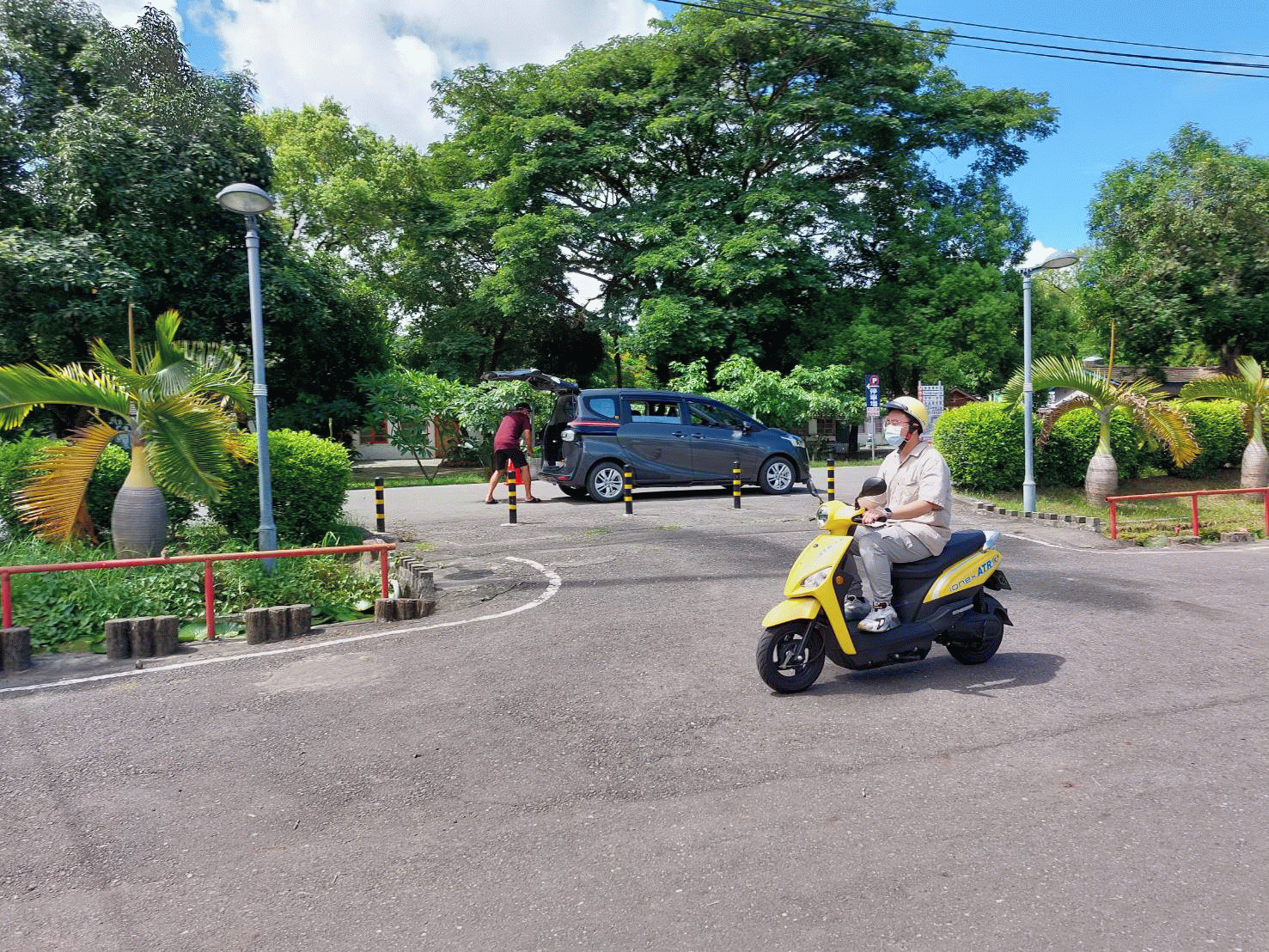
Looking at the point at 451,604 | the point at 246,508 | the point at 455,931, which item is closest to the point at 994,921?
the point at 455,931

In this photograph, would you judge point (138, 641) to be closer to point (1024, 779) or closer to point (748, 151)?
point (1024, 779)

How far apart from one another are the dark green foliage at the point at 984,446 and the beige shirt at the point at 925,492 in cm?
1056

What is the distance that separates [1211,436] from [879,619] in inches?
637

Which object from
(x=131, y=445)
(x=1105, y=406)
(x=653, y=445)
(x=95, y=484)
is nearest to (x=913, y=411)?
(x=131, y=445)

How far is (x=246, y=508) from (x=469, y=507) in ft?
18.3

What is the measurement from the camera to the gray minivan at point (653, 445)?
1505 centimetres

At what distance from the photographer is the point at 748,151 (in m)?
29.0

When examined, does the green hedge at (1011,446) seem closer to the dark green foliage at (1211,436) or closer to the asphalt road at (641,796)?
the dark green foliage at (1211,436)

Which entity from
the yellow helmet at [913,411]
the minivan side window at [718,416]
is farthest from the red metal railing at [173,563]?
the minivan side window at [718,416]

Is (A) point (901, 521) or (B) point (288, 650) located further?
(B) point (288, 650)

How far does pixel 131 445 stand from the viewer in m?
9.07

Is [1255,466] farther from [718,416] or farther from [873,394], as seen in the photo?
[873,394]

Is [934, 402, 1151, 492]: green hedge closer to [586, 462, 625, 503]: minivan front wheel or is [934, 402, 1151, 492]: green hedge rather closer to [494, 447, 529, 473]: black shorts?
[586, 462, 625, 503]: minivan front wheel

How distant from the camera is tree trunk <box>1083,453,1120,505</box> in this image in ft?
49.5
